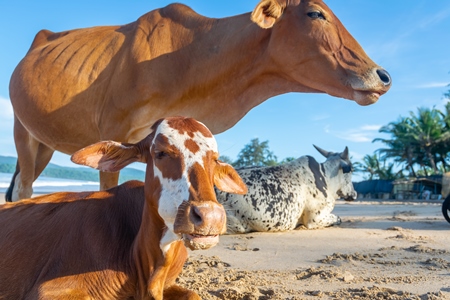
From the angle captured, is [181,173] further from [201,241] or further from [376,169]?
[376,169]

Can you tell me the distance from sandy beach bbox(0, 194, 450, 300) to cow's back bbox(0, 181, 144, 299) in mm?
811

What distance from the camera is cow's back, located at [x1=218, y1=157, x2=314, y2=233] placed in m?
6.54

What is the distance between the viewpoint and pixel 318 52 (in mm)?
3549

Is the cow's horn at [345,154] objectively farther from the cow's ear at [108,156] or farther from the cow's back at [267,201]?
the cow's ear at [108,156]

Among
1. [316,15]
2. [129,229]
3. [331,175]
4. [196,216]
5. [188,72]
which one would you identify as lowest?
[129,229]

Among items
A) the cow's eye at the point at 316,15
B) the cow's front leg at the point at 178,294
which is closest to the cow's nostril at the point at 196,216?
the cow's front leg at the point at 178,294

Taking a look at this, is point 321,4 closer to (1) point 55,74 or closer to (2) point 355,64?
(2) point 355,64

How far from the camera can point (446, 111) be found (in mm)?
42062

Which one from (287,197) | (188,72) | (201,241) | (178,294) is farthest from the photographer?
(287,197)

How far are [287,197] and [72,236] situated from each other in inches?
181

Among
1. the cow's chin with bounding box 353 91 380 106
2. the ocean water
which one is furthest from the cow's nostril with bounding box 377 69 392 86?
the ocean water

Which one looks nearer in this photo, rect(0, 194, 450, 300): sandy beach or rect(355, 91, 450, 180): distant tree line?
rect(0, 194, 450, 300): sandy beach

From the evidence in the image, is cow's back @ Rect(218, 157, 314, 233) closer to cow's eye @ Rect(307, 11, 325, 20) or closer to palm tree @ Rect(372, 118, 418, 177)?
cow's eye @ Rect(307, 11, 325, 20)

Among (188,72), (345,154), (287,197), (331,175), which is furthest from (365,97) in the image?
(345,154)
